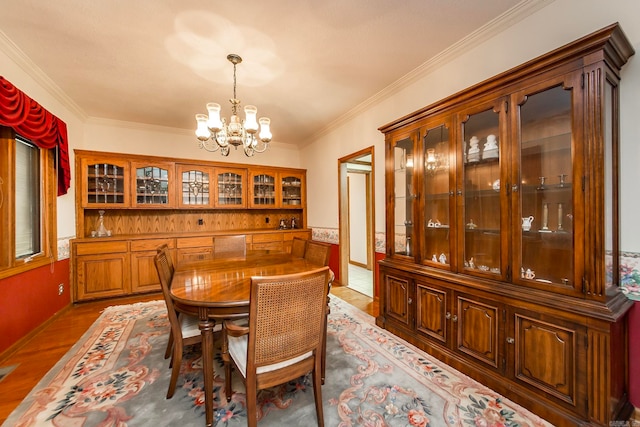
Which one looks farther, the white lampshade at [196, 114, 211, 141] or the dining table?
the white lampshade at [196, 114, 211, 141]

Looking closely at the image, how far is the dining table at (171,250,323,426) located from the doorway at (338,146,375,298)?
1.89m

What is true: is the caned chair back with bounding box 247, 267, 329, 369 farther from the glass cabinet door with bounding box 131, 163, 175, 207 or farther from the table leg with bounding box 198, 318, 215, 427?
the glass cabinet door with bounding box 131, 163, 175, 207

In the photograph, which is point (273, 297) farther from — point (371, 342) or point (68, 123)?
point (68, 123)

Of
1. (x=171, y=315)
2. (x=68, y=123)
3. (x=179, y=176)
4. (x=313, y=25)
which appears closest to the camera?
(x=171, y=315)

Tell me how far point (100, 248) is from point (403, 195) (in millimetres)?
4078

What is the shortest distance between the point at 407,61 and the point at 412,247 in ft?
6.06

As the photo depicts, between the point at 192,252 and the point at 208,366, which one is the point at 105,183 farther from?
the point at 208,366

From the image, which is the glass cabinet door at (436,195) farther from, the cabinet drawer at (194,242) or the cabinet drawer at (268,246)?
the cabinet drawer at (194,242)

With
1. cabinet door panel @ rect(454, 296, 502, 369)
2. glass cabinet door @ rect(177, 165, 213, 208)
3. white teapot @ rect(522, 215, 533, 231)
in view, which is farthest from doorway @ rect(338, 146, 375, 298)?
white teapot @ rect(522, 215, 533, 231)

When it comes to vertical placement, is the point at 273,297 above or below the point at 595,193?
below

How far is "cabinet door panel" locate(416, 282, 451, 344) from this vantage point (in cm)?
212

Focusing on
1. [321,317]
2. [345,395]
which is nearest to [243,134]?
[321,317]

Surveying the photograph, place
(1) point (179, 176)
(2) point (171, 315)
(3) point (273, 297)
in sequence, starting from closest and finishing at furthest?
(3) point (273, 297) < (2) point (171, 315) < (1) point (179, 176)

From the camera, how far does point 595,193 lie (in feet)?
4.51
